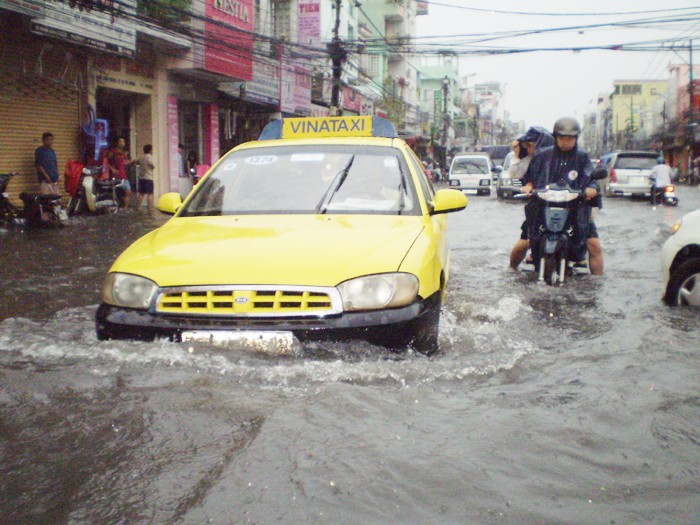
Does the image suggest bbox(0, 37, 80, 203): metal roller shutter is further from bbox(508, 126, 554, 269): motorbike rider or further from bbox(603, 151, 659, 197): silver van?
bbox(603, 151, 659, 197): silver van

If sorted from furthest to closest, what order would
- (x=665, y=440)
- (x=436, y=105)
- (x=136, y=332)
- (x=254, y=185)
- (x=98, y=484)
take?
(x=436, y=105)
(x=254, y=185)
(x=136, y=332)
(x=665, y=440)
(x=98, y=484)

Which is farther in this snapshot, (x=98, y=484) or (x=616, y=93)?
(x=616, y=93)

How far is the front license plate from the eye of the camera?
139 inches

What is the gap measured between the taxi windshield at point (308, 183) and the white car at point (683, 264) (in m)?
2.24

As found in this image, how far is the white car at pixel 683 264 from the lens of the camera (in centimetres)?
561

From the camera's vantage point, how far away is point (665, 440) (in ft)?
10.0

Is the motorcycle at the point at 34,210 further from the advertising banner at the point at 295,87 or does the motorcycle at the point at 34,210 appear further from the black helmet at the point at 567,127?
the advertising banner at the point at 295,87

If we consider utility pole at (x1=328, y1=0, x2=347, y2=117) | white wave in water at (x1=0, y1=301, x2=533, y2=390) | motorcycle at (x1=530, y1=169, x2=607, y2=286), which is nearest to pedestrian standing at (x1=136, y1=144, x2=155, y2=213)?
utility pole at (x1=328, y1=0, x2=347, y2=117)

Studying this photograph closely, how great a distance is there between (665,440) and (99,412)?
231 cm

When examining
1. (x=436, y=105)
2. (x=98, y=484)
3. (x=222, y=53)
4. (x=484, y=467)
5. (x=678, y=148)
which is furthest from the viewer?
(x=436, y=105)

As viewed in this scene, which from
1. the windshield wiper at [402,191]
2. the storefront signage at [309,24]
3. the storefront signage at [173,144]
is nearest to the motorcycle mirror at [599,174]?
the windshield wiper at [402,191]

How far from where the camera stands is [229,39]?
2097 cm

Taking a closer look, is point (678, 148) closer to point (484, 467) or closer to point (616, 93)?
point (616, 93)

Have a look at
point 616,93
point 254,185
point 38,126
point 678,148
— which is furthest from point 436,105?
point 254,185
